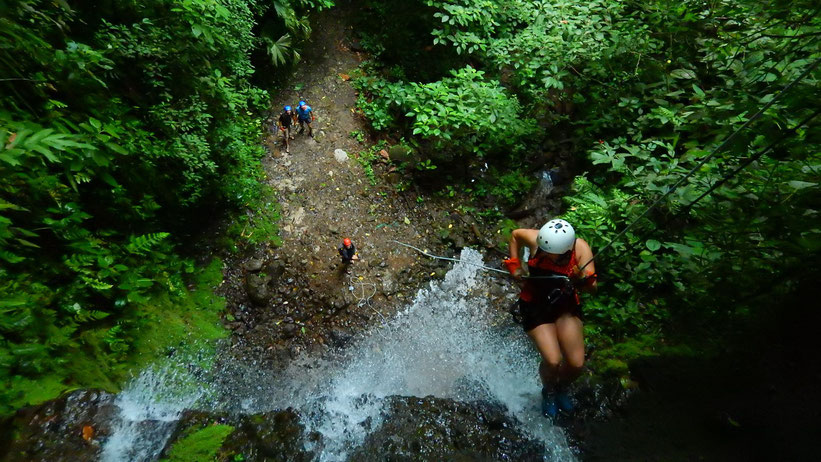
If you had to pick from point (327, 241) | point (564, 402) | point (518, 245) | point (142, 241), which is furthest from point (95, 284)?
point (564, 402)

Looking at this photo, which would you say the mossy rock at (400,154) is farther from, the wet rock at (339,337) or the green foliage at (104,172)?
the wet rock at (339,337)

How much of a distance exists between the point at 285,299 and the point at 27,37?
4145mm

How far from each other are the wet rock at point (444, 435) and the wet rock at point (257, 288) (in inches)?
102

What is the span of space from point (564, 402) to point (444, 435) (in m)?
1.53

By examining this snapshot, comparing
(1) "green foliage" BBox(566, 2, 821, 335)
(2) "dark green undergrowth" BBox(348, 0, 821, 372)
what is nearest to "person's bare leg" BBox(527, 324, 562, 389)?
(2) "dark green undergrowth" BBox(348, 0, 821, 372)

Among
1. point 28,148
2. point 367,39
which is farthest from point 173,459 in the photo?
point 367,39

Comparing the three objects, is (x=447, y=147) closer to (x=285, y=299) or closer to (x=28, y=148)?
(x=285, y=299)

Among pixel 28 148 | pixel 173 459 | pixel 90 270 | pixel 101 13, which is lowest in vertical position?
pixel 173 459

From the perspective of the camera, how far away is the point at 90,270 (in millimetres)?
4066

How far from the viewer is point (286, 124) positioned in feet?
23.3

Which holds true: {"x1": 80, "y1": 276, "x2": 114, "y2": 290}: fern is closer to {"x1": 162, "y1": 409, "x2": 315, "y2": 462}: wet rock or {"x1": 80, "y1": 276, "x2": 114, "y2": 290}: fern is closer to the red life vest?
{"x1": 162, "y1": 409, "x2": 315, "y2": 462}: wet rock

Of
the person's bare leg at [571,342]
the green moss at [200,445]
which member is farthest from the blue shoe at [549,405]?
the green moss at [200,445]

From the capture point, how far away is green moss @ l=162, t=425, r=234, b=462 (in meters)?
3.47

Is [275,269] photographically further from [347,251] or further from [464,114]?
[464,114]
